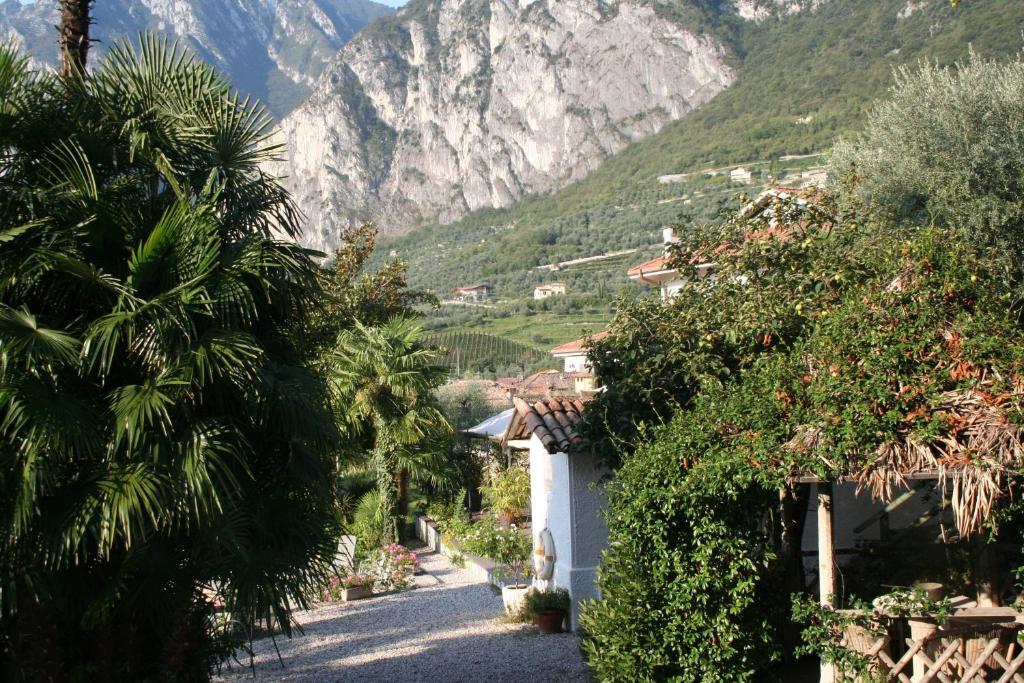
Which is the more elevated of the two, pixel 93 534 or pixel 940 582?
pixel 93 534

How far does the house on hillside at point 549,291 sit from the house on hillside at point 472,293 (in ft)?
19.7

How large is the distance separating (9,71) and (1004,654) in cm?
943

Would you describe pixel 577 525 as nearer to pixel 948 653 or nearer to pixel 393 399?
pixel 948 653

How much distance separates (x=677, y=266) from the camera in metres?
11.2

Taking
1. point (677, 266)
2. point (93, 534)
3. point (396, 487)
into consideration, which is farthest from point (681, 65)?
point (93, 534)

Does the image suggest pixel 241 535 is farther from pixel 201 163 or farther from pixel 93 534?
pixel 201 163

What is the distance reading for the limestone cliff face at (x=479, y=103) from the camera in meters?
106

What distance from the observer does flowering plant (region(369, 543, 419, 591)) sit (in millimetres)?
16891

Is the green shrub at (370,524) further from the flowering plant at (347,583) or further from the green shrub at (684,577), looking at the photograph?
the green shrub at (684,577)

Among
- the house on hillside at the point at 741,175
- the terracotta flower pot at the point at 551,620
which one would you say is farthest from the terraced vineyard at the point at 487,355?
the terracotta flower pot at the point at 551,620

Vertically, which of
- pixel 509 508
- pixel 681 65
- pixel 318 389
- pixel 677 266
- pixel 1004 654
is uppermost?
pixel 681 65

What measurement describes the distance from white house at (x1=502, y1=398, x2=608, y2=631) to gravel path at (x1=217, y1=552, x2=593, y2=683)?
732 millimetres

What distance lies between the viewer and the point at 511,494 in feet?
59.5

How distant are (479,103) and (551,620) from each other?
126 metres
